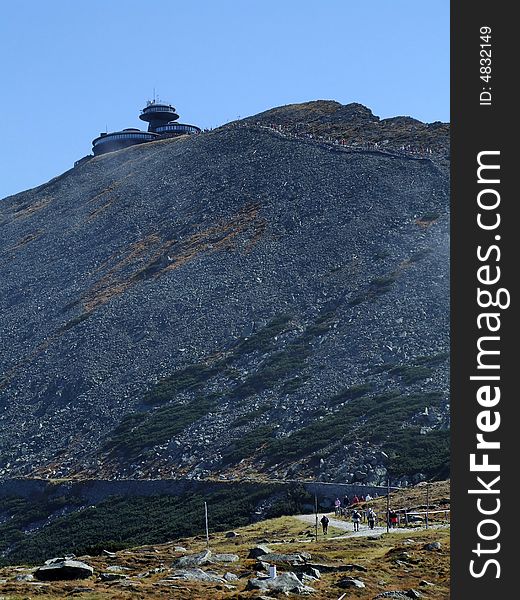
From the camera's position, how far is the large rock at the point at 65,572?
28.1m

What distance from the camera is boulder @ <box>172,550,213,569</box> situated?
100 ft

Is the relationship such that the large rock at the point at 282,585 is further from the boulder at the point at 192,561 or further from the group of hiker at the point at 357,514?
the group of hiker at the point at 357,514

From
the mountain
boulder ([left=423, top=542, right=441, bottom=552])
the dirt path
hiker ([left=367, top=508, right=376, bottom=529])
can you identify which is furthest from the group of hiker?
boulder ([left=423, top=542, right=441, bottom=552])

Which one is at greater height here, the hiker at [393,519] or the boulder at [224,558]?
the hiker at [393,519]

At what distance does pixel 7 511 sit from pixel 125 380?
1765 cm

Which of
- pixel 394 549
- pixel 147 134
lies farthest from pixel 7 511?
pixel 147 134

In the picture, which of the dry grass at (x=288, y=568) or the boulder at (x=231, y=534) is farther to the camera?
the boulder at (x=231, y=534)

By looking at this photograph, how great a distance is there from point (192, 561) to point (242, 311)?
54926mm

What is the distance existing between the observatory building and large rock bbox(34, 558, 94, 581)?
402 feet

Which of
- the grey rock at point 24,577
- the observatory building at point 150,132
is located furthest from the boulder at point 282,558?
the observatory building at point 150,132

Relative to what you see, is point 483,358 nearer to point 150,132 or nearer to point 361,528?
point 361,528

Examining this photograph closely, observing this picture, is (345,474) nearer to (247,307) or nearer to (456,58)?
(247,307)

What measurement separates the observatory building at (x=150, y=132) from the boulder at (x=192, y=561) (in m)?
120

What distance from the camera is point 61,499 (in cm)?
6256
